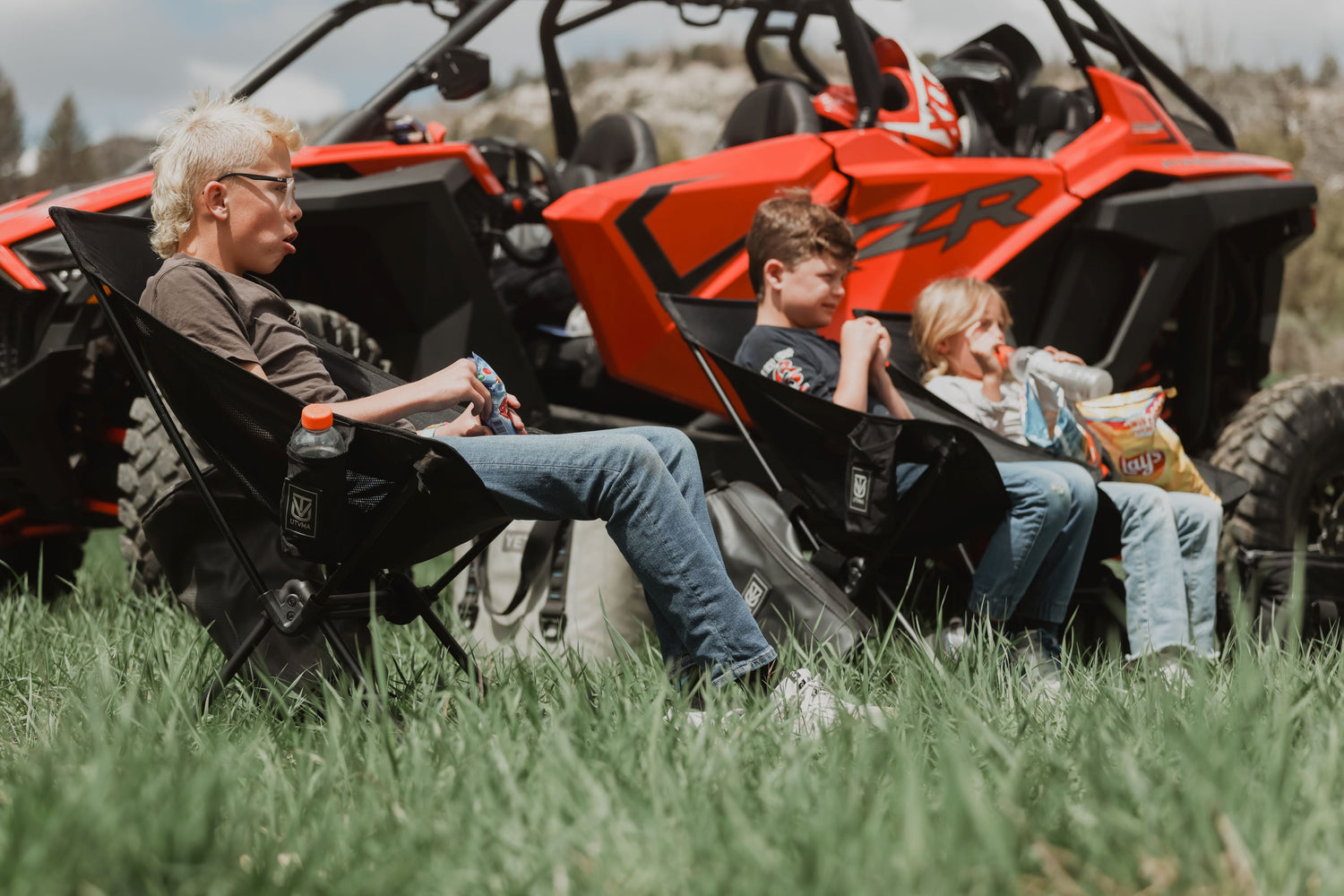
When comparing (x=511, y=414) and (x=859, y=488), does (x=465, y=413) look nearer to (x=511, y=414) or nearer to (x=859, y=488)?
(x=511, y=414)

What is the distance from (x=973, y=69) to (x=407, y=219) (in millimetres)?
2034

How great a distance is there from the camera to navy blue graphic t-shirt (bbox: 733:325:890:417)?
9.15ft

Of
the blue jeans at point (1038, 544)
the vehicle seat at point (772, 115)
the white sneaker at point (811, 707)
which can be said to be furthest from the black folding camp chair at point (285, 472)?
the vehicle seat at point (772, 115)

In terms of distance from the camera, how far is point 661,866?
124cm

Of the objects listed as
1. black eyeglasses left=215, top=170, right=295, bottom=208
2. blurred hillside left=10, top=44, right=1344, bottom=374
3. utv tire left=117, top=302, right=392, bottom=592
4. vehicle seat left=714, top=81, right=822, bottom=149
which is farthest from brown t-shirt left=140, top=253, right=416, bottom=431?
blurred hillside left=10, top=44, right=1344, bottom=374

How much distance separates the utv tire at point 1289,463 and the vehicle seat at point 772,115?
166cm

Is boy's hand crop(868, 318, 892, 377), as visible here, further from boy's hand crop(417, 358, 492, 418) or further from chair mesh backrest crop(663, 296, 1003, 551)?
boy's hand crop(417, 358, 492, 418)

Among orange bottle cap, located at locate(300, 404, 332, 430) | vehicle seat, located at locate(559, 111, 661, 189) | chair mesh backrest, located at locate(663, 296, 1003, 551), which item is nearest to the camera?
orange bottle cap, located at locate(300, 404, 332, 430)

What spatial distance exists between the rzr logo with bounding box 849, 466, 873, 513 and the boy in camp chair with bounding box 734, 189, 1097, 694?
6.6 inches

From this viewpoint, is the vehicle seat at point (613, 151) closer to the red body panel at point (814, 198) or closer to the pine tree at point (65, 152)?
the red body panel at point (814, 198)

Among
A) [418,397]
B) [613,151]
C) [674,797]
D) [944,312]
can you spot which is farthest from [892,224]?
[674,797]

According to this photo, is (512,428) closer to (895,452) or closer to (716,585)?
(716,585)

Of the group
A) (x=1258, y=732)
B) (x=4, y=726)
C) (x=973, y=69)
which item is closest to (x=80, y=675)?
(x=4, y=726)

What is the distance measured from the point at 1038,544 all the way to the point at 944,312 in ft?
2.45
